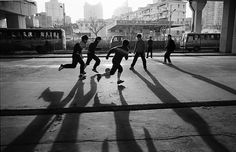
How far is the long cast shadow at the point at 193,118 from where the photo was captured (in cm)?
316

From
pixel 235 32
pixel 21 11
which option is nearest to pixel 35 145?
pixel 235 32

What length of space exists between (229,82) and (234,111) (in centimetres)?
313

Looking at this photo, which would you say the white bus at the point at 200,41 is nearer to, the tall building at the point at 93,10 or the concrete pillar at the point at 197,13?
the concrete pillar at the point at 197,13

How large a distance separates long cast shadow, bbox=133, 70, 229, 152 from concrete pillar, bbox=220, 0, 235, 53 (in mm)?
19483

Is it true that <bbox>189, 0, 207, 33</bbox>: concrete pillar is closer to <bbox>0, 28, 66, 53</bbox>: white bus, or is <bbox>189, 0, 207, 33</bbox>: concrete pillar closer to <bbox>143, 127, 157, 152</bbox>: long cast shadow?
<bbox>0, 28, 66, 53</bbox>: white bus

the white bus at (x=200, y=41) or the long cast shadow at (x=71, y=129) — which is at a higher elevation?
the white bus at (x=200, y=41)

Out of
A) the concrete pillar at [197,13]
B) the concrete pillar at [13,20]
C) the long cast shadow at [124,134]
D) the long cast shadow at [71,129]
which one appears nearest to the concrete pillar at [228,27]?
the concrete pillar at [197,13]

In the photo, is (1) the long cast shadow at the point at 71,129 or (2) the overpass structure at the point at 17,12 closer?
(1) the long cast shadow at the point at 71,129

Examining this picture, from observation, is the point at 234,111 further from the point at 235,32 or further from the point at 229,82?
the point at 235,32

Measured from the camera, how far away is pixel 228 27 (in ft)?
74.0

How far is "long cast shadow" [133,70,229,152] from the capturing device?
3164 mm

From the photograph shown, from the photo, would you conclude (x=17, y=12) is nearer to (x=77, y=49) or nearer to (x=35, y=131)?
(x=77, y=49)

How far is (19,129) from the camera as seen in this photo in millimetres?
3713

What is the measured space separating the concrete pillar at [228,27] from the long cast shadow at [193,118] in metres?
19.5
